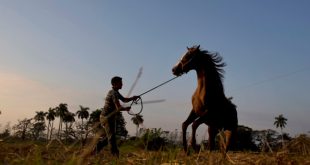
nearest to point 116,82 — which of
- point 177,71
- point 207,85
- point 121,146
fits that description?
point 177,71

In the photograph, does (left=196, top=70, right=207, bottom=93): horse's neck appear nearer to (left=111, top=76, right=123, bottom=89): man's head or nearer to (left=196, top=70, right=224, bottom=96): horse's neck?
(left=196, top=70, right=224, bottom=96): horse's neck

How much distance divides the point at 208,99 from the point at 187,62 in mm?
1122

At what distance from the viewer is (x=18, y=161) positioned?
2.48m

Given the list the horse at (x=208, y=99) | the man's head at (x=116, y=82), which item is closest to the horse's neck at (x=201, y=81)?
the horse at (x=208, y=99)

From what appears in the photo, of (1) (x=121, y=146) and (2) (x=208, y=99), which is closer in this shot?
(1) (x=121, y=146)

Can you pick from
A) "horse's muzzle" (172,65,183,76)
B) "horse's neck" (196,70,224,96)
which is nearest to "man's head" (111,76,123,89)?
"horse's muzzle" (172,65,183,76)

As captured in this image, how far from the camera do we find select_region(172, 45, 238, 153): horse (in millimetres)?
9281

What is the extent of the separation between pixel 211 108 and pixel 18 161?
7103 millimetres

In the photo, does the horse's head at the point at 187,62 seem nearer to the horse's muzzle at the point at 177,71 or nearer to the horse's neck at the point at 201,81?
the horse's muzzle at the point at 177,71

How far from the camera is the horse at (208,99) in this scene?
9281 mm

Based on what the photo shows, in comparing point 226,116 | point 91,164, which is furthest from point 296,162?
point 226,116

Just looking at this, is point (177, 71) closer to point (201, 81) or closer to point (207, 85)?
point (201, 81)

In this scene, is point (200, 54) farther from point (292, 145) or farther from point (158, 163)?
point (158, 163)

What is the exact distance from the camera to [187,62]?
9953 millimetres
